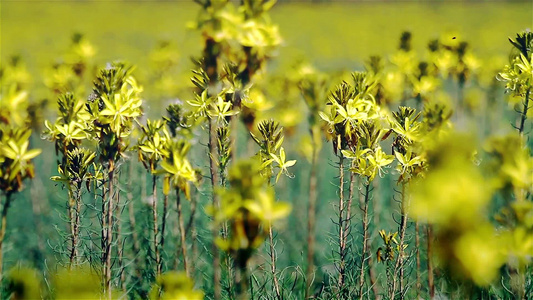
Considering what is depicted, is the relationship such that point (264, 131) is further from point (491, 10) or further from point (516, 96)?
point (491, 10)

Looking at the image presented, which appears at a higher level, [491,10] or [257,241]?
[491,10]

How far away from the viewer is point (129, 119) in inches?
110

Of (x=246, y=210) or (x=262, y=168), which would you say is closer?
(x=246, y=210)

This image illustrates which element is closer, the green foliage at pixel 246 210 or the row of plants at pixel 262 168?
the row of plants at pixel 262 168

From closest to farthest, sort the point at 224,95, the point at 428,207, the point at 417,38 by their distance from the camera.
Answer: the point at 428,207 → the point at 224,95 → the point at 417,38

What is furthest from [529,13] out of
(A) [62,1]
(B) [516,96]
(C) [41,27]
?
(A) [62,1]

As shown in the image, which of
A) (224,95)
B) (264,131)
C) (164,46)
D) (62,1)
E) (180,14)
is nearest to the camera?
(264,131)

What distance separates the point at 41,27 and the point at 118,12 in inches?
238

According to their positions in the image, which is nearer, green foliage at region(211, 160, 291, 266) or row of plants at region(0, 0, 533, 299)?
row of plants at region(0, 0, 533, 299)

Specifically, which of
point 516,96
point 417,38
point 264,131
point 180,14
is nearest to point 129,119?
point 264,131

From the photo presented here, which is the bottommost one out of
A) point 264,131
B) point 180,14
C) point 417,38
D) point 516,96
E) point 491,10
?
point 264,131

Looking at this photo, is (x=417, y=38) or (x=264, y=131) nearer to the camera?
A: (x=264, y=131)

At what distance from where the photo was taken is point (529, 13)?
16625 millimetres

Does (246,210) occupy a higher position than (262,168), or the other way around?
(262,168)
